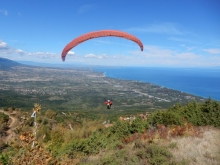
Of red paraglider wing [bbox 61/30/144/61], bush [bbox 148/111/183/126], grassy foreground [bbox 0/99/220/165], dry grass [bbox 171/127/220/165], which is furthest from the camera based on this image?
bush [bbox 148/111/183/126]

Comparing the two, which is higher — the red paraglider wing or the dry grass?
the red paraglider wing

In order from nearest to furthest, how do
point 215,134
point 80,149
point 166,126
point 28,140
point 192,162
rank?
1. point 28,140
2. point 192,162
3. point 80,149
4. point 215,134
5. point 166,126

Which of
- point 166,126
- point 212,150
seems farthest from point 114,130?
point 212,150

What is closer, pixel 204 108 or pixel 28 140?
pixel 28 140

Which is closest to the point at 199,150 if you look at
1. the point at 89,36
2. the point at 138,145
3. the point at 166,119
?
the point at 138,145

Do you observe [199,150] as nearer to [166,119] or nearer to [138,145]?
[138,145]

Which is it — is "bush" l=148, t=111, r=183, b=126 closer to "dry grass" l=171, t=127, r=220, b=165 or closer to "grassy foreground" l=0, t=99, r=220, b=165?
"grassy foreground" l=0, t=99, r=220, b=165

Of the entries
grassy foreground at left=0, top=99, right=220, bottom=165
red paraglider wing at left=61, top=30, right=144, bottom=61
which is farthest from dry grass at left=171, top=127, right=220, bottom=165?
red paraglider wing at left=61, top=30, right=144, bottom=61

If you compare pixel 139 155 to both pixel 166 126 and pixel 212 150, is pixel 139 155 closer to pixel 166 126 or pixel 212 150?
pixel 212 150
